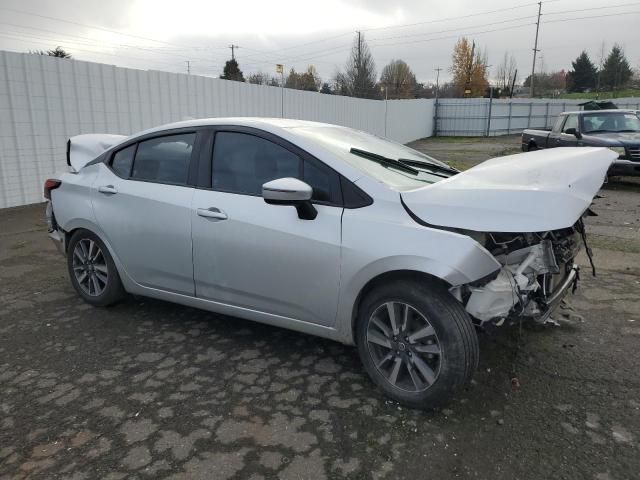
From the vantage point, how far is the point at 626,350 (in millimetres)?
3762

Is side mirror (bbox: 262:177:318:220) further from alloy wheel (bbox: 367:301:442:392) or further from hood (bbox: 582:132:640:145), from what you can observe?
hood (bbox: 582:132:640:145)

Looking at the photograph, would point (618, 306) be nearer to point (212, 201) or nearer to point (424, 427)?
point (424, 427)

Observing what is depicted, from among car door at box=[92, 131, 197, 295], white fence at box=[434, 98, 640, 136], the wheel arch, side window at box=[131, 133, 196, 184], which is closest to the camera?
the wheel arch

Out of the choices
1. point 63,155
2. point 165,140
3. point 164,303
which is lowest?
point 164,303

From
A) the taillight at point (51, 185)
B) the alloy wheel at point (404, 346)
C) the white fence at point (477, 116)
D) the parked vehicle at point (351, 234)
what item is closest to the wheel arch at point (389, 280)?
the parked vehicle at point (351, 234)

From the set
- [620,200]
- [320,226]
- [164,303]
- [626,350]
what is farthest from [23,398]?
[620,200]

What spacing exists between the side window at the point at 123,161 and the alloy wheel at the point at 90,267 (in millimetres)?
668

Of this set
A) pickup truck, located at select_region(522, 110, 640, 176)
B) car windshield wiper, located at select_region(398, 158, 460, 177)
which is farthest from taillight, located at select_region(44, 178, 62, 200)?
pickup truck, located at select_region(522, 110, 640, 176)

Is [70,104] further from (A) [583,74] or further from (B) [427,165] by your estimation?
(A) [583,74]

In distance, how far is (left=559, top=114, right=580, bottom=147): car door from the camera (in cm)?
1214

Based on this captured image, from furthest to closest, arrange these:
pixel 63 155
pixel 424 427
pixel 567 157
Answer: pixel 63 155, pixel 567 157, pixel 424 427

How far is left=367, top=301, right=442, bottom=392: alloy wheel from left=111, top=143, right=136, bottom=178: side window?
255 cm

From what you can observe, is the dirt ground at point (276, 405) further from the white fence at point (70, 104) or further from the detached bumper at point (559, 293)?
the white fence at point (70, 104)

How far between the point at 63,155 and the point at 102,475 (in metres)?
8.03
